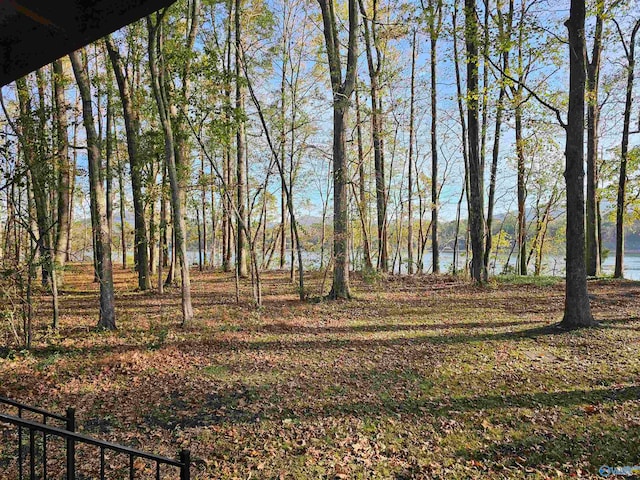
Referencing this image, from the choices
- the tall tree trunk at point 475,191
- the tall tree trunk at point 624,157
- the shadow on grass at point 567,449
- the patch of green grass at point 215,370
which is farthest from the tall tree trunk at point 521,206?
the patch of green grass at point 215,370

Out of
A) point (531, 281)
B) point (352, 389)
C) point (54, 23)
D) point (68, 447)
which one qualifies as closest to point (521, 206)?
point (531, 281)

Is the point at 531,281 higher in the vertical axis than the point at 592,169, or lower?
lower

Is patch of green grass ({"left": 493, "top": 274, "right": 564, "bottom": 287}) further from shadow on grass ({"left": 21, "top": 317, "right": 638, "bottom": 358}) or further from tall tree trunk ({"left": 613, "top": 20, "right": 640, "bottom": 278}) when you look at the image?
shadow on grass ({"left": 21, "top": 317, "right": 638, "bottom": 358})

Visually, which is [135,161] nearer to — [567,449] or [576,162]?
[576,162]

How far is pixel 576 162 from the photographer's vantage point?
6.16m

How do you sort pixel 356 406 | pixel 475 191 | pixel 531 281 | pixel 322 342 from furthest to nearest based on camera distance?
pixel 531 281 → pixel 475 191 → pixel 322 342 → pixel 356 406

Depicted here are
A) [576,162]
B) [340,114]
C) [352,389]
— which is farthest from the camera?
[340,114]

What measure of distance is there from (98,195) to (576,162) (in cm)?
854

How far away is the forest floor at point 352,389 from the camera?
3.27 m

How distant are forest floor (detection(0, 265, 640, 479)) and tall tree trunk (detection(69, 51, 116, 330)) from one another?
1.54 ft

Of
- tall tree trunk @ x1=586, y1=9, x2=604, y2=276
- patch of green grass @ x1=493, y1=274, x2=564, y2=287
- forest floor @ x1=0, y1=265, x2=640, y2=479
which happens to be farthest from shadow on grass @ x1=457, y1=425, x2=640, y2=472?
tall tree trunk @ x1=586, y1=9, x2=604, y2=276

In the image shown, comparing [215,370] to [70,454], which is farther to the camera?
[215,370]

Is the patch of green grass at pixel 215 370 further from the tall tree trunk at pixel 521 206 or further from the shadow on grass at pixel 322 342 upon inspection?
the tall tree trunk at pixel 521 206

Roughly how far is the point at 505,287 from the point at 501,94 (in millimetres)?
6873
